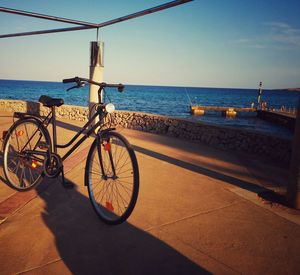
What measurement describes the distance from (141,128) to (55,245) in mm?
7926

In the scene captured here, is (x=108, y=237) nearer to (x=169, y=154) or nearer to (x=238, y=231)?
(x=238, y=231)

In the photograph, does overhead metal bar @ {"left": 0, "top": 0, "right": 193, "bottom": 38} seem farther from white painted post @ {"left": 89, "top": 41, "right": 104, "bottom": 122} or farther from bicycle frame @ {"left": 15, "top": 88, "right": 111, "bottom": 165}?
bicycle frame @ {"left": 15, "top": 88, "right": 111, "bottom": 165}

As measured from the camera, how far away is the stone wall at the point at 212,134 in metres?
6.50

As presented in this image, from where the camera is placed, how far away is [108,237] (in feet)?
8.49

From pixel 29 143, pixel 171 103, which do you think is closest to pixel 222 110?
pixel 171 103

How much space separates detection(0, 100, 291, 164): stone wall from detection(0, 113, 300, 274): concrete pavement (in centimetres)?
228

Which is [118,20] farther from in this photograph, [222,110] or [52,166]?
[222,110]

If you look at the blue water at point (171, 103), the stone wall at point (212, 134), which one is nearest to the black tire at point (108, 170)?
the stone wall at point (212, 134)

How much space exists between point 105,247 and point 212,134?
19.7 ft

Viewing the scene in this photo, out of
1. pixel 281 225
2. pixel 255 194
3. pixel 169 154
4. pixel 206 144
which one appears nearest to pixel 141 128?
pixel 206 144

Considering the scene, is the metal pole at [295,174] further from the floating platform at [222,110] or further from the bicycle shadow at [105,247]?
the floating platform at [222,110]

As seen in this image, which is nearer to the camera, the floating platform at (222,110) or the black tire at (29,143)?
the black tire at (29,143)

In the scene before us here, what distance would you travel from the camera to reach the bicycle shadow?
2146mm

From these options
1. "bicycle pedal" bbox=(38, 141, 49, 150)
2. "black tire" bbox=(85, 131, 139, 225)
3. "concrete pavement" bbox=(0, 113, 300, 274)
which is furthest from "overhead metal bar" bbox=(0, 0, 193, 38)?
"concrete pavement" bbox=(0, 113, 300, 274)
